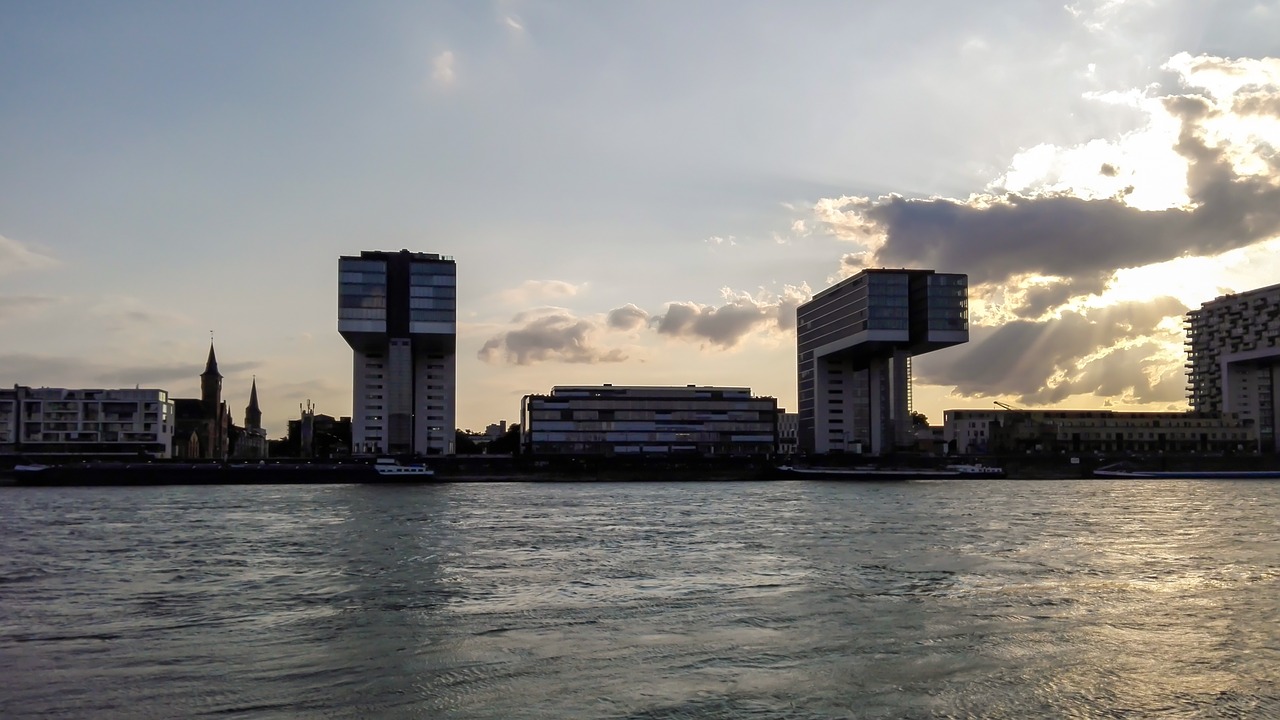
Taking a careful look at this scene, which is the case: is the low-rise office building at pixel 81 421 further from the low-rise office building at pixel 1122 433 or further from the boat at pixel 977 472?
the low-rise office building at pixel 1122 433

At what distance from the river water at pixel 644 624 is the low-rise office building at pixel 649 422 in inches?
4138

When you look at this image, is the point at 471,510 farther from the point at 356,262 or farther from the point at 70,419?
the point at 70,419

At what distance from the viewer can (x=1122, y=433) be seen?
497 ft

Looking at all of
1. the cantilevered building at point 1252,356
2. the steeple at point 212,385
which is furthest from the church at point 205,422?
the cantilevered building at point 1252,356

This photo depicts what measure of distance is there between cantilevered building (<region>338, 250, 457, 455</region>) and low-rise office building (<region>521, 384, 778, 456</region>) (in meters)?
23.9

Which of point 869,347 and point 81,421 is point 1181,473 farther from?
point 81,421

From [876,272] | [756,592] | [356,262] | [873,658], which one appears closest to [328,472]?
[356,262]

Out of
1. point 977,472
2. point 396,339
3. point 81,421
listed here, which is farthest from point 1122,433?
point 81,421

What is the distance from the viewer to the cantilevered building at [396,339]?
369 ft

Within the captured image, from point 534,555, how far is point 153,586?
30.7 feet

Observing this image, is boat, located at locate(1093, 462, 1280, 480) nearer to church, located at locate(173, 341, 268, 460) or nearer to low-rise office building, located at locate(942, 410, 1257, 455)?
Result: low-rise office building, located at locate(942, 410, 1257, 455)

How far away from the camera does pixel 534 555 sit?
91.5 ft

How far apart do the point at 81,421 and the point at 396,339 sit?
4249 cm

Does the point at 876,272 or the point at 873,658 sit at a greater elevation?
the point at 876,272
